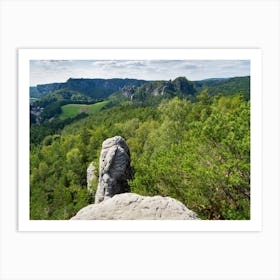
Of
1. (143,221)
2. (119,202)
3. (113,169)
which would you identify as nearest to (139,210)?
(143,221)

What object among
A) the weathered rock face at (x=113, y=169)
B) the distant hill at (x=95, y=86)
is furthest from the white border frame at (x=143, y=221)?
the weathered rock face at (x=113, y=169)

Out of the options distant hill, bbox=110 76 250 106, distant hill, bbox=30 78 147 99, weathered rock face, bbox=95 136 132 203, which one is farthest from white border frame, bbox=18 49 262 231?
weathered rock face, bbox=95 136 132 203

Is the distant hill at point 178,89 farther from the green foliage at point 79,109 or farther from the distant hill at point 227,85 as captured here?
the green foliage at point 79,109

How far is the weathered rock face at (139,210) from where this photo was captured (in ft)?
15.8

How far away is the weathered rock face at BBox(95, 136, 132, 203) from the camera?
512 cm

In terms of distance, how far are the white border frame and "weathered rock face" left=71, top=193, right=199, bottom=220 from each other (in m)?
0.06

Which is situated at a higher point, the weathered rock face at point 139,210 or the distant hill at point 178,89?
the distant hill at point 178,89

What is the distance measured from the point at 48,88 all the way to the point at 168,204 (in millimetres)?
1950

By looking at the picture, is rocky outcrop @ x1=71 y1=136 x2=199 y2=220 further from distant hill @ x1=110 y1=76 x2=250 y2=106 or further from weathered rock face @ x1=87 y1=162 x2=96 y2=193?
distant hill @ x1=110 y1=76 x2=250 y2=106

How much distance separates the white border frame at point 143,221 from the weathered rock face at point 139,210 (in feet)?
0.19

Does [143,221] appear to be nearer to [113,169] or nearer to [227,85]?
[113,169]
